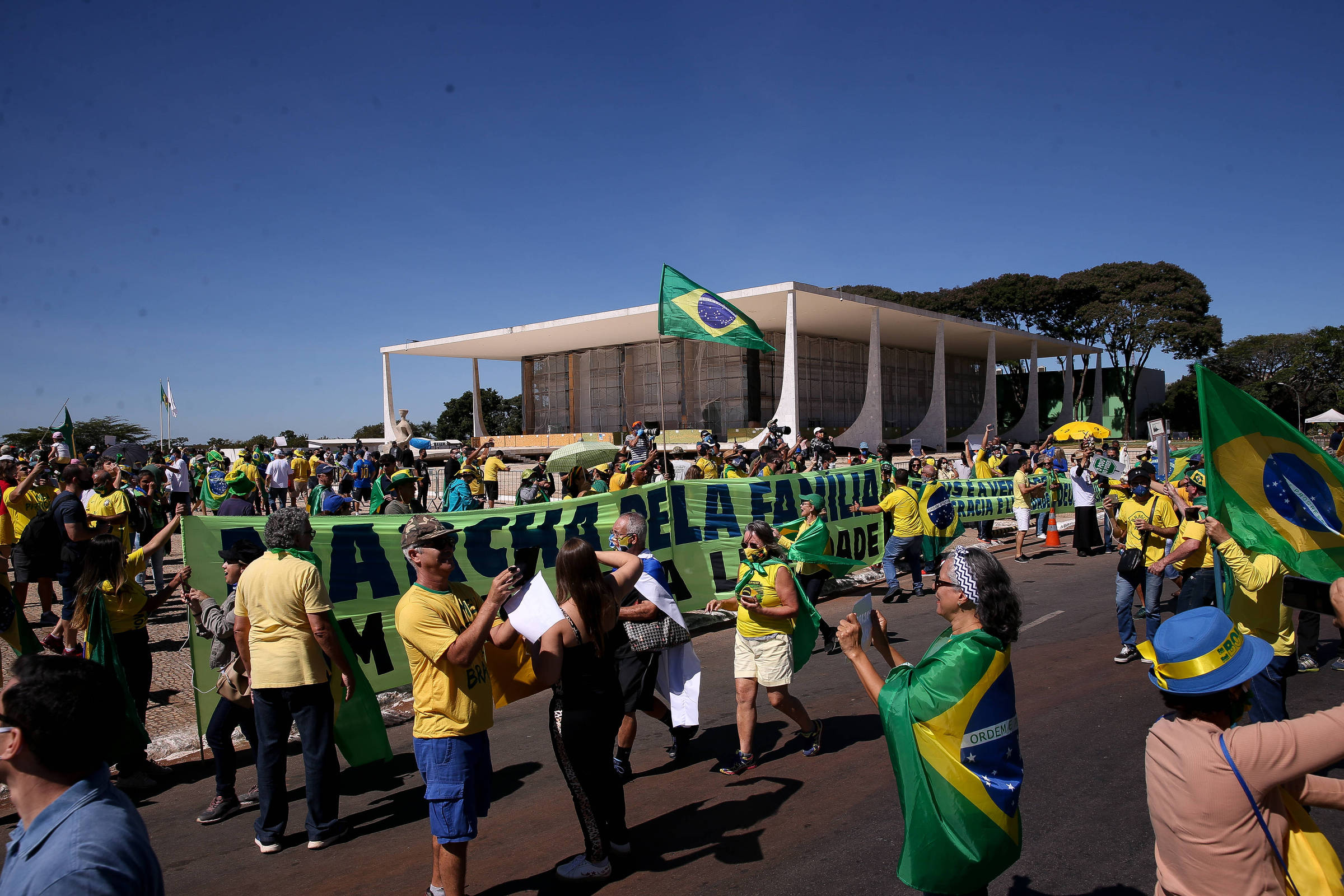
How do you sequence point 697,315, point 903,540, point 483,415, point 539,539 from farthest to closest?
point 483,415 → point 697,315 → point 903,540 → point 539,539

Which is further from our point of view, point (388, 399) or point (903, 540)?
point (388, 399)

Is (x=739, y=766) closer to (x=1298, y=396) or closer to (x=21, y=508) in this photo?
(x=21, y=508)

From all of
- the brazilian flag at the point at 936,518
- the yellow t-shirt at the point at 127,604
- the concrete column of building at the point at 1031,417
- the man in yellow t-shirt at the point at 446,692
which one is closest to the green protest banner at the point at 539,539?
the yellow t-shirt at the point at 127,604

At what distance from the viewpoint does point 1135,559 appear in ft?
24.4

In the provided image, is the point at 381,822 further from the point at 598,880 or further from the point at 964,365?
the point at 964,365

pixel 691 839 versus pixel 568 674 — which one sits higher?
pixel 568 674

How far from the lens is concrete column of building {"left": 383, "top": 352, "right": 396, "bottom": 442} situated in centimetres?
4678

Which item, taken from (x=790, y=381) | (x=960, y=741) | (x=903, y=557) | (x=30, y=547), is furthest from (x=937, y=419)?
(x=960, y=741)

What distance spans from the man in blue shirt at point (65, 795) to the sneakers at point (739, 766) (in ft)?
12.4

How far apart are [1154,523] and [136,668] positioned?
27.5 feet

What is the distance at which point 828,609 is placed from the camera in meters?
10.4

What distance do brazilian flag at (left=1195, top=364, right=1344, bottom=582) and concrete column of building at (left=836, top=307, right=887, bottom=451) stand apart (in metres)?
33.2

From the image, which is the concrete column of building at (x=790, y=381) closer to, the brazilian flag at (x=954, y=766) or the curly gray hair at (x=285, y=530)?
the curly gray hair at (x=285, y=530)

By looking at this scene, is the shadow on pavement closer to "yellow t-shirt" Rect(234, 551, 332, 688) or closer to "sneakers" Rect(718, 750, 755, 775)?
"sneakers" Rect(718, 750, 755, 775)
